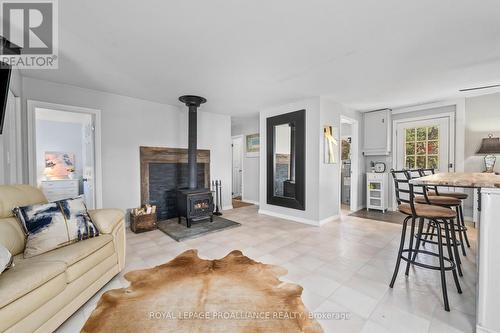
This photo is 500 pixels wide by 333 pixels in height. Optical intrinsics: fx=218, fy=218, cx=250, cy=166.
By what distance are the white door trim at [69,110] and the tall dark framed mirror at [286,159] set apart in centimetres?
305

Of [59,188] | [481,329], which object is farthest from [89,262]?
[59,188]

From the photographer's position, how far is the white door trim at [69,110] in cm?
292

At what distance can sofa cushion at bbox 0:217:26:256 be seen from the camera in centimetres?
164

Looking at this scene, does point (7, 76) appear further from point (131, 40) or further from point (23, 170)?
point (23, 170)

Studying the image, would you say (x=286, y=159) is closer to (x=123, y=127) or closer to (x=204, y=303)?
(x=123, y=127)

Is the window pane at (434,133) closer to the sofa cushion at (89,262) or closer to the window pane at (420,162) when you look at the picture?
the window pane at (420,162)

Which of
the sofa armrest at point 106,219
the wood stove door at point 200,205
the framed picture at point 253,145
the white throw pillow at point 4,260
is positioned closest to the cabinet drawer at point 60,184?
the wood stove door at point 200,205

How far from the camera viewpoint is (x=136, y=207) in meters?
3.91

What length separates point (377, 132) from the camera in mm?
4992

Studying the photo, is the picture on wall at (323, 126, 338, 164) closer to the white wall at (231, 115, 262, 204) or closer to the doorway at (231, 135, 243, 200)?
the white wall at (231, 115, 262, 204)

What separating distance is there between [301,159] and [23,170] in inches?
165

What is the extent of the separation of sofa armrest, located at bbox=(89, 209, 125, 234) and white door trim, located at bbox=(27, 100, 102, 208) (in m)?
1.57

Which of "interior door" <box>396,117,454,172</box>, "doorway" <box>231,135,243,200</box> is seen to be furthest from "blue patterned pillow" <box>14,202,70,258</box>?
"interior door" <box>396,117,454,172</box>

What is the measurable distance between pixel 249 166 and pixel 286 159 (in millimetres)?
1856
